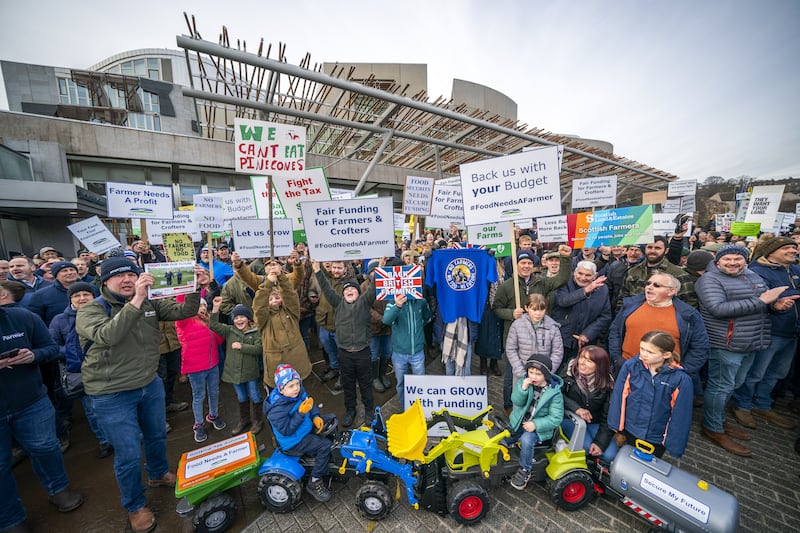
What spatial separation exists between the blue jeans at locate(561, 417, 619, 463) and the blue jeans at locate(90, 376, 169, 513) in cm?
405

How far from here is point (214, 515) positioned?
2531 mm

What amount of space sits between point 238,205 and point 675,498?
8.47 metres

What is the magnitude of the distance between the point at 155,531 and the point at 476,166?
5.07m

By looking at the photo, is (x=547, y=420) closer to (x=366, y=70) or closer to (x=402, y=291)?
(x=402, y=291)

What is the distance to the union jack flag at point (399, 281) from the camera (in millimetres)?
3625

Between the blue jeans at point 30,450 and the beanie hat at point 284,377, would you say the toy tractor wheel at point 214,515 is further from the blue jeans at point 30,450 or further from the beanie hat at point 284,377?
the blue jeans at point 30,450

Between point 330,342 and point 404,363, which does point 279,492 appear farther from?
point 330,342

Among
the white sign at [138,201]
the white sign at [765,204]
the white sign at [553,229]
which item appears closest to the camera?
the white sign at [138,201]

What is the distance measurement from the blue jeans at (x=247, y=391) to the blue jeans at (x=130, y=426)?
3.24 ft

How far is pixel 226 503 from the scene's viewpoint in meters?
2.54

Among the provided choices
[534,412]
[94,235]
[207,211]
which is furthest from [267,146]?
[94,235]

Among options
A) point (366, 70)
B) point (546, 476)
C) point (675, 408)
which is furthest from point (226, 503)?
point (366, 70)

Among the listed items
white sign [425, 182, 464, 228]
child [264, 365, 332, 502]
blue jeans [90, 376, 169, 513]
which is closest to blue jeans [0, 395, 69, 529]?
blue jeans [90, 376, 169, 513]

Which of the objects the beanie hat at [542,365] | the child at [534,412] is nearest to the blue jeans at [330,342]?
the child at [534,412]
